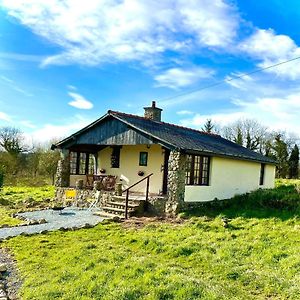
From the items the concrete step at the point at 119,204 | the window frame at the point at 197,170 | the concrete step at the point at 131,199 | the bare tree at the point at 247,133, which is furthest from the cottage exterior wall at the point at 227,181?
the bare tree at the point at 247,133

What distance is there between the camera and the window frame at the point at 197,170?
623 inches

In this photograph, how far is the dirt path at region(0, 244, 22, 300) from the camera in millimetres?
6468

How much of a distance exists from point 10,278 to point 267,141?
1510 inches

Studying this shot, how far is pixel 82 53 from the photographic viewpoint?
51.3ft

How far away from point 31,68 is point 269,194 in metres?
12.8

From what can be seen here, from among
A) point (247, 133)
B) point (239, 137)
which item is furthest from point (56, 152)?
point (247, 133)

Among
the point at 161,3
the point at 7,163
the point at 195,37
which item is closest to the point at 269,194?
the point at 195,37

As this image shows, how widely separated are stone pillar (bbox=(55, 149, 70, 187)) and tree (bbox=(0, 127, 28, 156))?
1929 centimetres

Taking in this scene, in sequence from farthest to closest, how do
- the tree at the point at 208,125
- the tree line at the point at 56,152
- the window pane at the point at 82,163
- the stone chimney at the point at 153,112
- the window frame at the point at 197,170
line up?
1. the tree at the point at 208,125
2. the tree line at the point at 56,152
3. the window pane at the point at 82,163
4. the stone chimney at the point at 153,112
5. the window frame at the point at 197,170

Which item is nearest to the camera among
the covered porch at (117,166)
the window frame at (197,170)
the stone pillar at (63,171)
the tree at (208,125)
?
the window frame at (197,170)

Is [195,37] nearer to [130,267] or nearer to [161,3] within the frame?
[161,3]

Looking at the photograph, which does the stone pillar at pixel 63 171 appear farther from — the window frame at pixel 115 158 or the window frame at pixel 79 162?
the window frame at pixel 115 158

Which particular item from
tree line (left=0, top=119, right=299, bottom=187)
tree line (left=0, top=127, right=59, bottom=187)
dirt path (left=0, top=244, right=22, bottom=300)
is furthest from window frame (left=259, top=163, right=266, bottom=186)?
tree line (left=0, top=127, right=59, bottom=187)

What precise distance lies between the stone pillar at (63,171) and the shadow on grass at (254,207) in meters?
8.49
